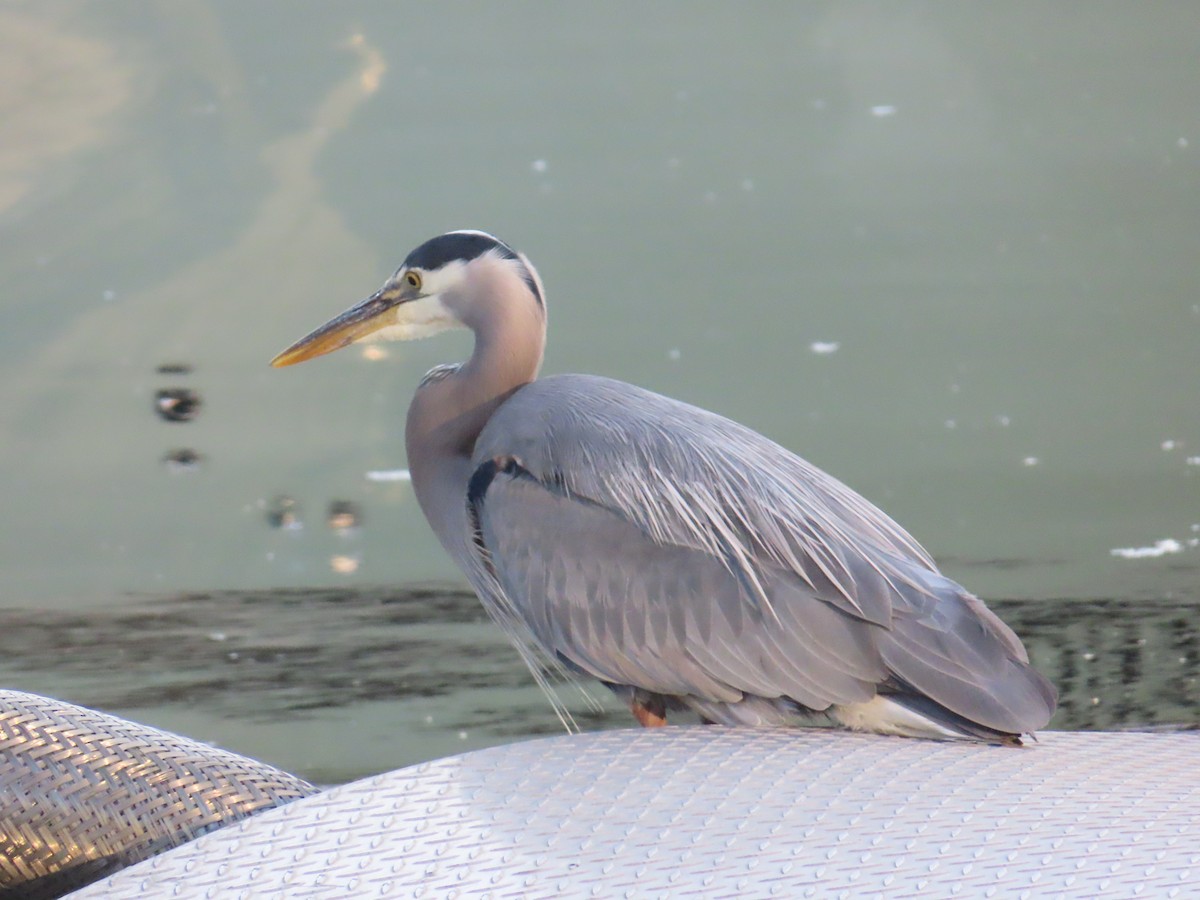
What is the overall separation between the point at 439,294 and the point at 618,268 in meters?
1.88

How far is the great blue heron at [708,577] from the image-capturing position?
116 cm

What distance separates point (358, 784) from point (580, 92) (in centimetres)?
282

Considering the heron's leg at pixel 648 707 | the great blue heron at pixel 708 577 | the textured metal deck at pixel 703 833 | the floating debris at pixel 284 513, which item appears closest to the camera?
the textured metal deck at pixel 703 833

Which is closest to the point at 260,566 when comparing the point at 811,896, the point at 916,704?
the point at 916,704

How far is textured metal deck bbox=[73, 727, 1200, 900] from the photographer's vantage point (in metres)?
0.81

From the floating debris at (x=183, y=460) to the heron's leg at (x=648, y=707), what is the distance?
85.0 inches

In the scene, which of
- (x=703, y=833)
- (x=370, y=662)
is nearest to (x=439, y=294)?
(x=703, y=833)

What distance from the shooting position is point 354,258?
341 centimetres

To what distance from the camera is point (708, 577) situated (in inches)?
50.0

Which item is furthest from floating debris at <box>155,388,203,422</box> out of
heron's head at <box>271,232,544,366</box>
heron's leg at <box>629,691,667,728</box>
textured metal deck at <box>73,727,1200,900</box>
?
→ textured metal deck at <box>73,727,1200,900</box>

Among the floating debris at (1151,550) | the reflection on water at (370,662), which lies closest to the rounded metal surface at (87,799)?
the reflection on water at (370,662)

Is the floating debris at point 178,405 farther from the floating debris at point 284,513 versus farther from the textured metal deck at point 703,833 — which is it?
the textured metal deck at point 703,833

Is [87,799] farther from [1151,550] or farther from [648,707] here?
[1151,550]

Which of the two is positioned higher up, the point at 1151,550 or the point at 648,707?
the point at 648,707
